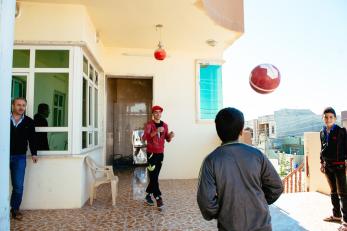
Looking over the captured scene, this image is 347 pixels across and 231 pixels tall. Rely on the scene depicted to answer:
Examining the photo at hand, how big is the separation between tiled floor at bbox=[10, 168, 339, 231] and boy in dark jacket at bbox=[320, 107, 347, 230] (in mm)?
265

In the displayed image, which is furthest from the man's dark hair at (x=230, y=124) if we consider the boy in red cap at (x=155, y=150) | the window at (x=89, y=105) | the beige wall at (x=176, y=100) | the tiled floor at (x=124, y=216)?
the beige wall at (x=176, y=100)

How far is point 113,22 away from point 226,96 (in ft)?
12.5

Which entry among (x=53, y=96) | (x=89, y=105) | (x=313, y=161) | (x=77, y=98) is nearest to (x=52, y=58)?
(x=53, y=96)

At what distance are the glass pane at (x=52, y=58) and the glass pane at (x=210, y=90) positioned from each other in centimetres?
382

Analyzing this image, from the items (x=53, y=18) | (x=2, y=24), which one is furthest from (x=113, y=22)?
(x=2, y=24)

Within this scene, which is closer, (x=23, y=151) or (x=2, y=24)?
(x=2, y=24)

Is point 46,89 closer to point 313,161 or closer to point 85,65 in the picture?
point 85,65

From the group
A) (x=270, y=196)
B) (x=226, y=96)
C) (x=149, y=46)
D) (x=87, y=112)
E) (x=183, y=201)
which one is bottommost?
(x=183, y=201)

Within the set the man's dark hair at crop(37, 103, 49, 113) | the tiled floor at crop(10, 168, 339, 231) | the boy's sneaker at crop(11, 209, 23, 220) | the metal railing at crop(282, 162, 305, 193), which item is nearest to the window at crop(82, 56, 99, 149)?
the man's dark hair at crop(37, 103, 49, 113)

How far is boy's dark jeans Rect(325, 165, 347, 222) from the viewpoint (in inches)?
143

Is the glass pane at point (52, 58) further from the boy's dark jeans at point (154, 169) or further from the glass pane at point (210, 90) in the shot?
the glass pane at point (210, 90)

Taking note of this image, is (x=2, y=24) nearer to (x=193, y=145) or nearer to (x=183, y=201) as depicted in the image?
(x=183, y=201)

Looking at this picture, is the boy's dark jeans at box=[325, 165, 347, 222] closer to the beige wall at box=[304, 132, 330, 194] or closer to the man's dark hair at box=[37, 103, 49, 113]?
the beige wall at box=[304, 132, 330, 194]

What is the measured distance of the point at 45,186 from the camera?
4.51 meters
